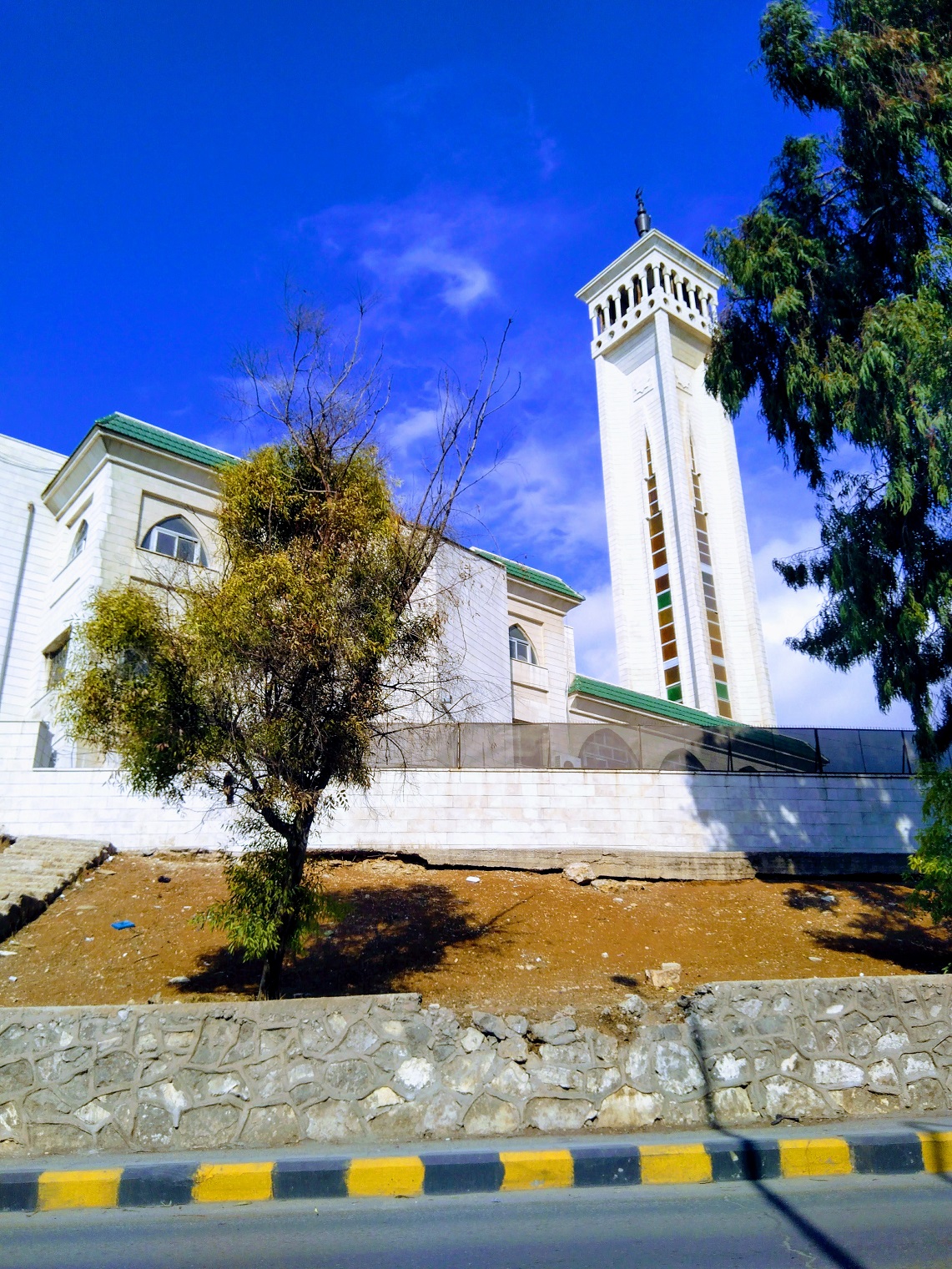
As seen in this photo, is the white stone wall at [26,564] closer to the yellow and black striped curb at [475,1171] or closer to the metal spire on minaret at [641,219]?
the yellow and black striped curb at [475,1171]

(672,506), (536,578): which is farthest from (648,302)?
(536,578)

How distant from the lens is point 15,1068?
18.1 ft

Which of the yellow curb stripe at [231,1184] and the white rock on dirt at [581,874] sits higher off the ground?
the white rock on dirt at [581,874]

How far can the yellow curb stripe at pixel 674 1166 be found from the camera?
17.3 ft

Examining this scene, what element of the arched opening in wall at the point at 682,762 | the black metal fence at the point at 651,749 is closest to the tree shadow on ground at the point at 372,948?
the black metal fence at the point at 651,749

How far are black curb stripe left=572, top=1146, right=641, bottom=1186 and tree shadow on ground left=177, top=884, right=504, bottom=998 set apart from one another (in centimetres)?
358

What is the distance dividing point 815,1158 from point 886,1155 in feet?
1.55

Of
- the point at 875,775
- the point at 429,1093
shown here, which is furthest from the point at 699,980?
the point at 875,775

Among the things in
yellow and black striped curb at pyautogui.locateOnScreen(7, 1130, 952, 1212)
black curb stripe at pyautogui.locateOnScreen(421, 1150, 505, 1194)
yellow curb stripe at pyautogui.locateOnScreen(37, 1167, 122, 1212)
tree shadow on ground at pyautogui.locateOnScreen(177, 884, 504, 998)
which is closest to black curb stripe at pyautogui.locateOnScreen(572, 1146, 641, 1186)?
yellow and black striped curb at pyautogui.locateOnScreen(7, 1130, 952, 1212)

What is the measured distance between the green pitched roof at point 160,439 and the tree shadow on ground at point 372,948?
9907 millimetres

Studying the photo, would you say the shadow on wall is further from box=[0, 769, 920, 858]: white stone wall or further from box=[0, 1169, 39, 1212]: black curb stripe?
box=[0, 1169, 39, 1212]: black curb stripe

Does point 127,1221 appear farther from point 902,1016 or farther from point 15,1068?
point 902,1016

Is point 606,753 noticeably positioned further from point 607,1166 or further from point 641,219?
point 641,219

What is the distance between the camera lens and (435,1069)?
5.79 metres
